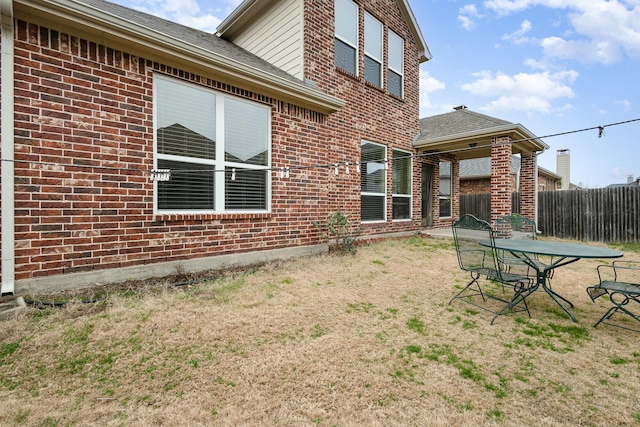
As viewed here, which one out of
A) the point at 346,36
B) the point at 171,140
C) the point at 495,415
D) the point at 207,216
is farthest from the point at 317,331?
the point at 346,36

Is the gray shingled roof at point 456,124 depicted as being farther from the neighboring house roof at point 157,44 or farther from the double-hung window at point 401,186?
the neighboring house roof at point 157,44

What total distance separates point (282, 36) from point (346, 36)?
165 centimetres

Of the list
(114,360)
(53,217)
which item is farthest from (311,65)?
(114,360)

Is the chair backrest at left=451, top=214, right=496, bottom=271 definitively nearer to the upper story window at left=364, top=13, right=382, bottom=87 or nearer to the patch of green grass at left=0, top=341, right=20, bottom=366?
the patch of green grass at left=0, top=341, right=20, bottom=366

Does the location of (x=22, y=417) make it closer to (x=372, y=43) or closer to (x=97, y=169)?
(x=97, y=169)

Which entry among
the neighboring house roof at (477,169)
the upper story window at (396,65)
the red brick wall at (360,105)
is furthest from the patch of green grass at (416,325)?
the neighboring house roof at (477,169)

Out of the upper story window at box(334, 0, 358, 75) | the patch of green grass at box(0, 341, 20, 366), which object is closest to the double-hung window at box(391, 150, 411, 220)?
the upper story window at box(334, 0, 358, 75)

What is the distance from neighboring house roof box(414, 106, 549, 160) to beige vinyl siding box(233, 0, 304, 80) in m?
4.68

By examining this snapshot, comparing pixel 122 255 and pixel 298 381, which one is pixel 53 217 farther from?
pixel 298 381

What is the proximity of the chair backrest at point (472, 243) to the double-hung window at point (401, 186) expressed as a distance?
5.17m

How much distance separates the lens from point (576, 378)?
2.15 metres

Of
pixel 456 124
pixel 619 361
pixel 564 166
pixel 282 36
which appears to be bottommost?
pixel 619 361

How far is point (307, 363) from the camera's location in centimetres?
228

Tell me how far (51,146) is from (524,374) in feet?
16.9
